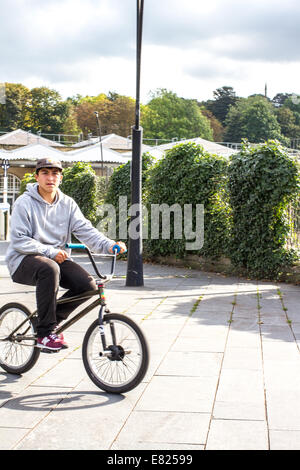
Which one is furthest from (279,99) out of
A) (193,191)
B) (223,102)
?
(193,191)

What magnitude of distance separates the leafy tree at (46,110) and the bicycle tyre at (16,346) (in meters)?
84.1

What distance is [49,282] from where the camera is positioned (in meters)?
4.67

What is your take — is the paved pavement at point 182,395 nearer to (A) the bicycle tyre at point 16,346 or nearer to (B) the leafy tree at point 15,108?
(A) the bicycle tyre at point 16,346

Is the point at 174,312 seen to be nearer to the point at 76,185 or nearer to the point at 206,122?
the point at 76,185

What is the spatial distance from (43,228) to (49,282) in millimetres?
540

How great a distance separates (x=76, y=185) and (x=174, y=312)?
40.9 ft

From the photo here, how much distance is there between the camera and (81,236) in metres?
5.23

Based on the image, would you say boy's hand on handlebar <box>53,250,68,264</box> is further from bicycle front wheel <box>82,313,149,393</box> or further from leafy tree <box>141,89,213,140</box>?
leafy tree <box>141,89,213,140</box>

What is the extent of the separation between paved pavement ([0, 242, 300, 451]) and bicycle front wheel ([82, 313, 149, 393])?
0.38 ft

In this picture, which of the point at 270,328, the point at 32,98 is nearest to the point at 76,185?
the point at 270,328

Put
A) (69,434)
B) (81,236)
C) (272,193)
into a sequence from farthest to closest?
(272,193) → (81,236) → (69,434)

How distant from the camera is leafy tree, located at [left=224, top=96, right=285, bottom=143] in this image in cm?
9938

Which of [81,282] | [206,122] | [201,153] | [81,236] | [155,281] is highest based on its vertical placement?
[206,122]

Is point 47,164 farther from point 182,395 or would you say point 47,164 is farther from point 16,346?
point 182,395
